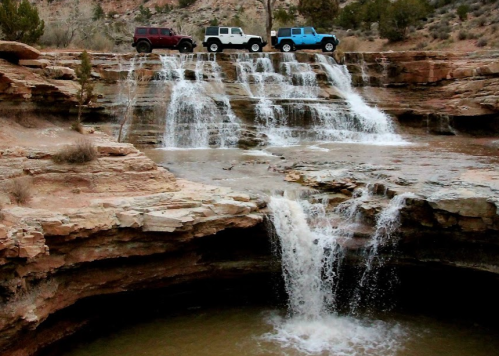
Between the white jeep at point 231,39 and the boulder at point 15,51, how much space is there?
1251cm

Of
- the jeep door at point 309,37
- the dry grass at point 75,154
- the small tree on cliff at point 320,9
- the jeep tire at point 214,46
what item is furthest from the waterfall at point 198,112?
the small tree on cliff at point 320,9

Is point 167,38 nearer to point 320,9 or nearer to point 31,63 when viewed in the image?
point 31,63

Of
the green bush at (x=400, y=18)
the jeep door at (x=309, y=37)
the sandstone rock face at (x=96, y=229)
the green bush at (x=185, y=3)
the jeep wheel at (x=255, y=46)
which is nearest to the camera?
the sandstone rock face at (x=96, y=229)

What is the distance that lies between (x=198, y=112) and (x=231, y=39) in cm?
754

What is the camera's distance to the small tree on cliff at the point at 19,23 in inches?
829

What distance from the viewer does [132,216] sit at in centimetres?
699

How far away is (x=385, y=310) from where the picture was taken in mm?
8211

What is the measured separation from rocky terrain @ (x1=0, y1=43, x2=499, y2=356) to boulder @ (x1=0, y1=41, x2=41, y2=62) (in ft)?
0.10

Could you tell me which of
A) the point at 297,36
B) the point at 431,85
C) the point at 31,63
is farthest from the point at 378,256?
the point at 297,36

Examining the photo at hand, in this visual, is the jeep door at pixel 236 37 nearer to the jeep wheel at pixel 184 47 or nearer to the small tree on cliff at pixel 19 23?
→ the jeep wheel at pixel 184 47

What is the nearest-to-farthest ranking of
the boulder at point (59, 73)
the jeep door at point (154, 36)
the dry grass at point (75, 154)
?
the dry grass at point (75, 154), the boulder at point (59, 73), the jeep door at point (154, 36)

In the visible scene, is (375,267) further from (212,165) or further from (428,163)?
(212,165)

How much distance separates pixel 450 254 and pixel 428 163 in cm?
338

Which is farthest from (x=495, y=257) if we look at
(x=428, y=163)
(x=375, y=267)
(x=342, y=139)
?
(x=342, y=139)
